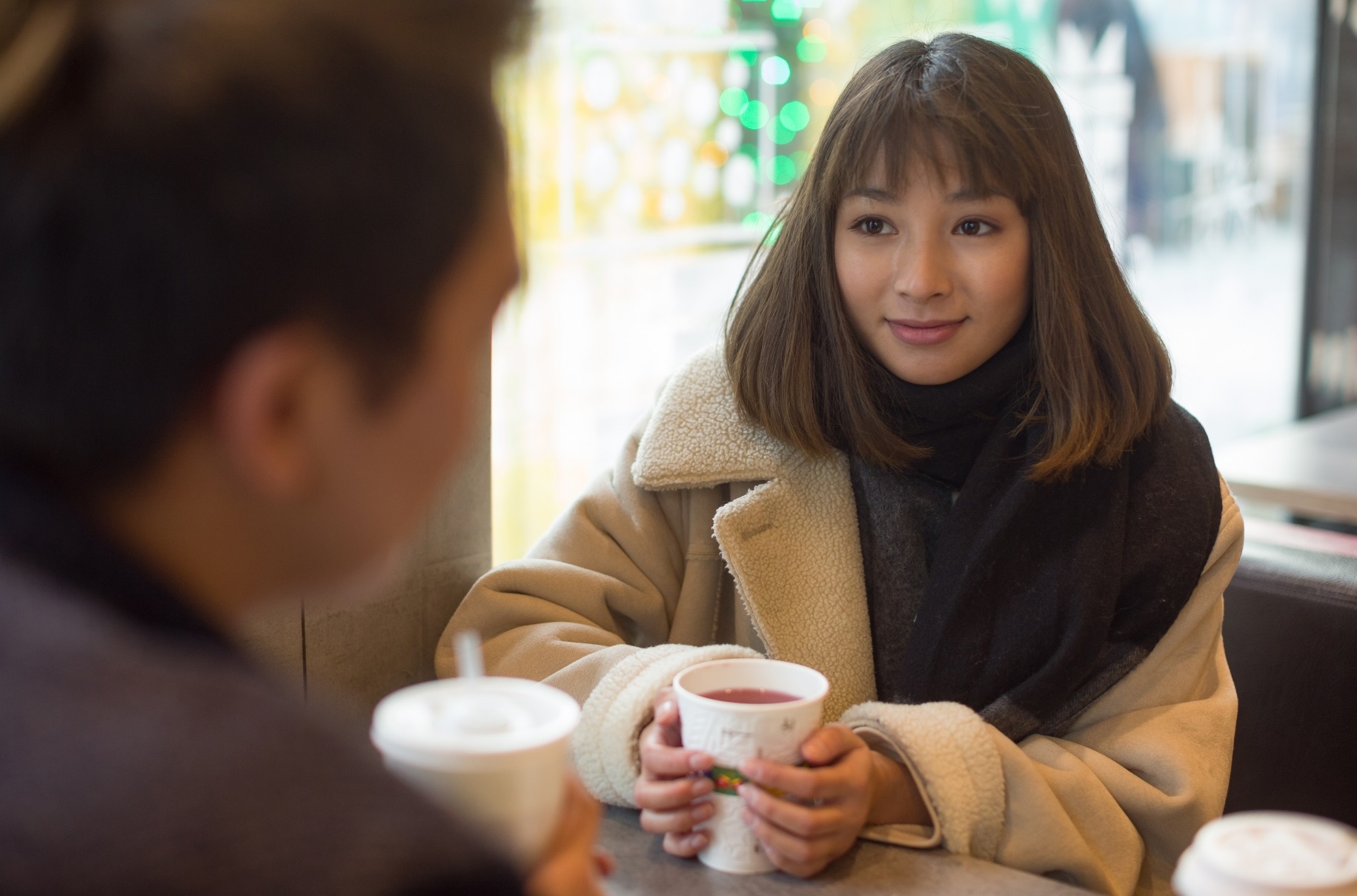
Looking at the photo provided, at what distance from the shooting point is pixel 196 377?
48cm

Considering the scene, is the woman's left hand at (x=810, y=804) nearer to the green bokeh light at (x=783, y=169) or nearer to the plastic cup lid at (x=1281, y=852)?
the plastic cup lid at (x=1281, y=852)

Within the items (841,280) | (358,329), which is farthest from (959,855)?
(358,329)

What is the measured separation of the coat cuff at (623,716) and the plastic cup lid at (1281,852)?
0.50 metres

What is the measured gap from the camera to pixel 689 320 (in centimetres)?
327

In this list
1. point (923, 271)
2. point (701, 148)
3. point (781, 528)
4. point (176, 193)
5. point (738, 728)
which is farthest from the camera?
point (701, 148)

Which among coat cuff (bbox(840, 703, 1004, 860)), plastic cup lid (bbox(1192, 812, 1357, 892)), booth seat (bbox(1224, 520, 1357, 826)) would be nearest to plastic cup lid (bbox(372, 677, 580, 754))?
plastic cup lid (bbox(1192, 812, 1357, 892))

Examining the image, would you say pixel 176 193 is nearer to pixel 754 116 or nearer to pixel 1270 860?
pixel 1270 860

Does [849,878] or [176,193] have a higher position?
[176,193]

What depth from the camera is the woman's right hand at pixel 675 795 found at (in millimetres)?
Result: 988

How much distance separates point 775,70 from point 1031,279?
6.53 feet

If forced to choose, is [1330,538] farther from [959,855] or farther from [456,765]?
[456,765]

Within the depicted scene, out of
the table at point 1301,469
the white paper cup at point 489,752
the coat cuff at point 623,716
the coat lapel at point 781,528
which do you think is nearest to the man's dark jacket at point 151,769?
the white paper cup at point 489,752

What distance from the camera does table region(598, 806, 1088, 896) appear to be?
0.97m

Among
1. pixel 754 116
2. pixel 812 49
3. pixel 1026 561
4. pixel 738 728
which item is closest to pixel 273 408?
pixel 738 728
